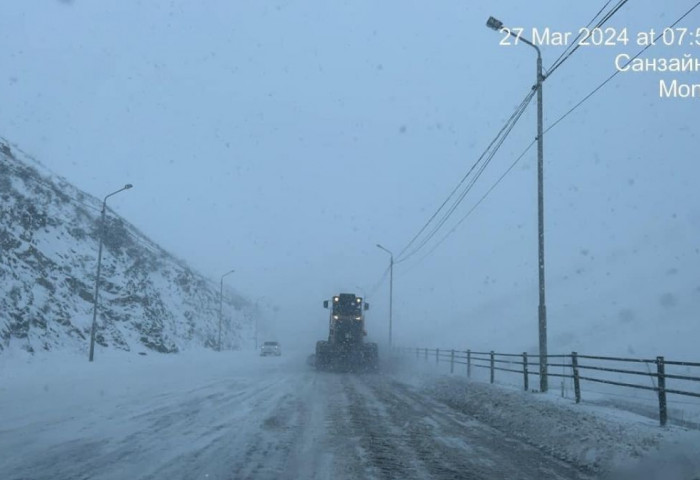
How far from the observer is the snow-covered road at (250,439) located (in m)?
8.09

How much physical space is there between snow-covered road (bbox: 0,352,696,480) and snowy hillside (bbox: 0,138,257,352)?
22.2 metres

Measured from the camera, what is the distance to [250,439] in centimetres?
1035

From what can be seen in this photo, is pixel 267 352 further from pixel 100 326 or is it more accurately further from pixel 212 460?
pixel 212 460

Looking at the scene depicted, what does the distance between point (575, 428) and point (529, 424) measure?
A: 1.78 metres

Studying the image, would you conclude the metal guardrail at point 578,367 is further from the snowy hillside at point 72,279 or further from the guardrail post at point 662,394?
the snowy hillside at point 72,279

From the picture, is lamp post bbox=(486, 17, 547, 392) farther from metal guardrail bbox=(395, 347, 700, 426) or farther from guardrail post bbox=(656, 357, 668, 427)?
guardrail post bbox=(656, 357, 668, 427)

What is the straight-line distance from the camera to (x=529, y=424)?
12.4 m

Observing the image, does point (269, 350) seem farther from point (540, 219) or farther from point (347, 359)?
point (540, 219)

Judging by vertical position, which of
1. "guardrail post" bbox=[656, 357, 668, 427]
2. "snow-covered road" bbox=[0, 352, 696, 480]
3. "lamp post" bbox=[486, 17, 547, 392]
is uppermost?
"lamp post" bbox=[486, 17, 547, 392]

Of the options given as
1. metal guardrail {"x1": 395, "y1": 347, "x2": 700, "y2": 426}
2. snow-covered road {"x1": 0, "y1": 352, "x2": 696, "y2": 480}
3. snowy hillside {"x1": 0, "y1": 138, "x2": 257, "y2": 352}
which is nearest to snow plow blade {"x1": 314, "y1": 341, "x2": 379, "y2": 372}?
metal guardrail {"x1": 395, "y1": 347, "x2": 700, "y2": 426}

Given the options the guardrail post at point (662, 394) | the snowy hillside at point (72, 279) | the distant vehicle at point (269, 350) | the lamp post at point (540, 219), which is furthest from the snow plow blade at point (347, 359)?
the guardrail post at point (662, 394)

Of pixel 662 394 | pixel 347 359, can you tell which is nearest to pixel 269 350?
pixel 347 359

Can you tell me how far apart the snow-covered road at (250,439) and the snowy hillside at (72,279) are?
22.2 m

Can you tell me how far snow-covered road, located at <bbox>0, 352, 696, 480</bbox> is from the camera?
8094 mm
